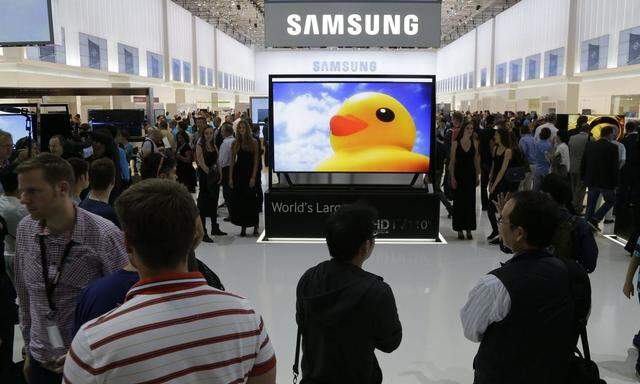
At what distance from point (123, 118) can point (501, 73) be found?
942 inches

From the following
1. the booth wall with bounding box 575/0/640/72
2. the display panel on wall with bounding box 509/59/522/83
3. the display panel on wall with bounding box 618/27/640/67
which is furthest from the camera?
the display panel on wall with bounding box 509/59/522/83

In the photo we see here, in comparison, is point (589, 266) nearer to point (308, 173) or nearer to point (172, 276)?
point (172, 276)

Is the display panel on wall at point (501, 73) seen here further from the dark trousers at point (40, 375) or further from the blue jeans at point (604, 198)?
the dark trousers at point (40, 375)

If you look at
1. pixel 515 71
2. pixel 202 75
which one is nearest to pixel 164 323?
pixel 515 71

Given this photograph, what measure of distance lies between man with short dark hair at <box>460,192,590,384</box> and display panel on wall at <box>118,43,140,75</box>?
826 inches

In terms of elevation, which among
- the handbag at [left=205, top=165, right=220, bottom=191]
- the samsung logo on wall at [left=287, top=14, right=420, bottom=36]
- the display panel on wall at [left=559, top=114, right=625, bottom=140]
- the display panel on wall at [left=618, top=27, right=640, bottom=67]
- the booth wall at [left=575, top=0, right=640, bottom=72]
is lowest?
the handbag at [left=205, top=165, right=220, bottom=191]

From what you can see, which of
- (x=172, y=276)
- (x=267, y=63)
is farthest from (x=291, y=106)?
(x=267, y=63)

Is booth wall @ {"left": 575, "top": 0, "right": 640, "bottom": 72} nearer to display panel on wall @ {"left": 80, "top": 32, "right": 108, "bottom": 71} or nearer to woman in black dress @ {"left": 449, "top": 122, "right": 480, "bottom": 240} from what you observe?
woman in black dress @ {"left": 449, "top": 122, "right": 480, "bottom": 240}

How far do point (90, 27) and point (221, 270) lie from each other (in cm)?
1536

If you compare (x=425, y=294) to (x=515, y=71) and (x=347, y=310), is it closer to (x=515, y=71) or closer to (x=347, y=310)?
(x=347, y=310)

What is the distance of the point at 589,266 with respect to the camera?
2865 millimetres

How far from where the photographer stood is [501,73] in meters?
30.2

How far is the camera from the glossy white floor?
3.79 metres

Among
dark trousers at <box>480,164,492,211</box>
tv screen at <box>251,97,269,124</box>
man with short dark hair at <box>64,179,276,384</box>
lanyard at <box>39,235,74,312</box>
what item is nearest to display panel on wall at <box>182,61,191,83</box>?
tv screen at <box>251,97,269,124</box>
